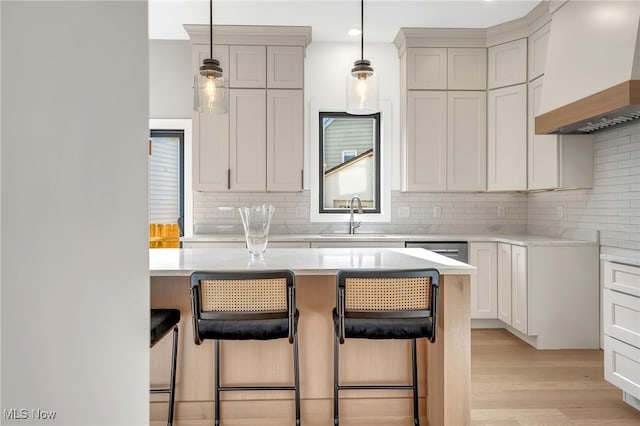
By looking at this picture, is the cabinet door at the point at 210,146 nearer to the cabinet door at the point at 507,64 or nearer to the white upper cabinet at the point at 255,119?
the white upper cabinet at the point at 255,119

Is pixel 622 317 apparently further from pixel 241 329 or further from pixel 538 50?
pixel 538 50

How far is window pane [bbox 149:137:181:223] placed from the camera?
4359mm

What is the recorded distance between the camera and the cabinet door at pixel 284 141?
4.10 metres

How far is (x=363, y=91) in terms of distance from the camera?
2.39 meters

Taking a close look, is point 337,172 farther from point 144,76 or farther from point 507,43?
point 144,76

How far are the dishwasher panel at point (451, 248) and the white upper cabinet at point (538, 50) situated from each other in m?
1.69

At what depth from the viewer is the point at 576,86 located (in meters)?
2.95

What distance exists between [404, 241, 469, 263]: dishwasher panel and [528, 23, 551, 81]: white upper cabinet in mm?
1695

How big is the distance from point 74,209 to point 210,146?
3.90 m

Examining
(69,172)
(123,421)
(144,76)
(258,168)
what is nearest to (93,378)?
(123,421)

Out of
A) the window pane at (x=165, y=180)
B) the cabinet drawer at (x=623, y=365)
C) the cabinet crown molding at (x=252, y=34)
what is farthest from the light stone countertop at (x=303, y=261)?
the cabinet crown molding at (x=252, y=34)

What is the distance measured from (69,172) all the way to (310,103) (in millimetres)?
4256

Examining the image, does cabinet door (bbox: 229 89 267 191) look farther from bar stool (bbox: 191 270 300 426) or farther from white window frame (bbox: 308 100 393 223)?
bar stool (bbox: 191 270 300 426)

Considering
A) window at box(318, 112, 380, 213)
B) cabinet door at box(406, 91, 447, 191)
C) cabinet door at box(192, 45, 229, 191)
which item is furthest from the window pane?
cabinet door at box(406, 91, 447, 191)
